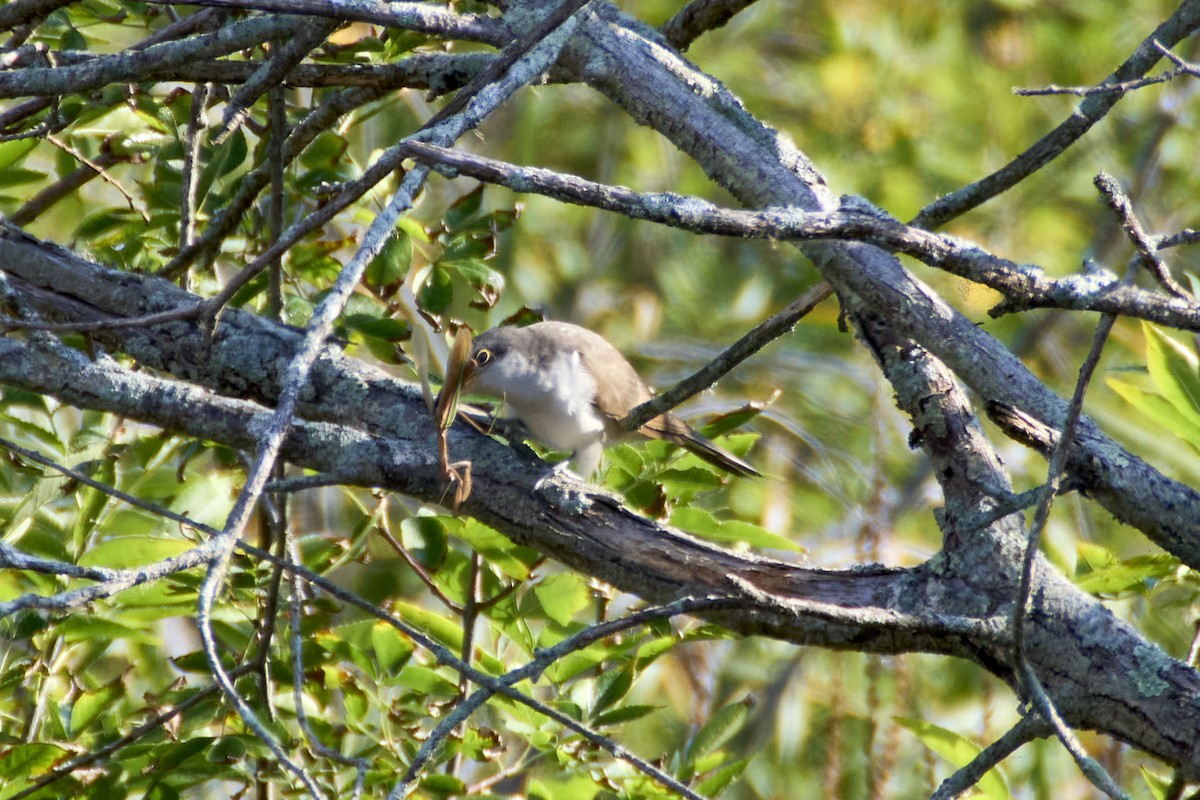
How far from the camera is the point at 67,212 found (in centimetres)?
565

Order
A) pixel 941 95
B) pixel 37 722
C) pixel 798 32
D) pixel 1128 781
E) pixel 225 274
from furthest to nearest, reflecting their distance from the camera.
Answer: pixel 798 32 → pixel 941 95 → pixel 225 274 → pixel 1128 781 → pixel 37 722

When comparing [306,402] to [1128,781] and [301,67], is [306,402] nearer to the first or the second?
[301,67]

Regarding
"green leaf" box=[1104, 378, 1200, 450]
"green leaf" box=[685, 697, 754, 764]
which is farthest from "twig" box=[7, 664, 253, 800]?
"green leaf" box=[1104, 378, 1200, 450]

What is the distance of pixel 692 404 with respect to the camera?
5.59 meters

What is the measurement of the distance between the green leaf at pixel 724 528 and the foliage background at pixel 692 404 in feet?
0.71

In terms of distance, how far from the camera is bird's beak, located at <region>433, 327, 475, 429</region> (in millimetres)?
1713

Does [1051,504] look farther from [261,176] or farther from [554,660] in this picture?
[261,176]

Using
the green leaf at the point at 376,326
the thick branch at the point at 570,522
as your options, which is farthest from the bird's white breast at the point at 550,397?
the thick branch at the point at 570,522

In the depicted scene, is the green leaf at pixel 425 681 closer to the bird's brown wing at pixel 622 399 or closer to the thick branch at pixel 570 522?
the thick branch at pixel 570 522

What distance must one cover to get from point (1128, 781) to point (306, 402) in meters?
4.41

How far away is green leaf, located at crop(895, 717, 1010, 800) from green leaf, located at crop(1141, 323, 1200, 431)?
0.87m

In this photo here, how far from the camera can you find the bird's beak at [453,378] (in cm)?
171

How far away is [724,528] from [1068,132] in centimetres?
112

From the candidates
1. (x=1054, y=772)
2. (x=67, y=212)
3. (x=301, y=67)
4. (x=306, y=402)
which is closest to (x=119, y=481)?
(x=306, y=402)
